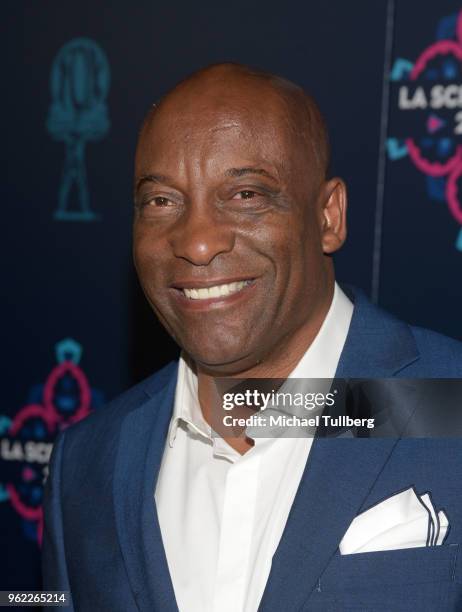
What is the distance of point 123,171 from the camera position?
276 centimetres

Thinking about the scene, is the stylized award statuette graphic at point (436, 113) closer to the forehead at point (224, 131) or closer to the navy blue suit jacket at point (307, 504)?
the navy blue suit jacket at point (307, 504)

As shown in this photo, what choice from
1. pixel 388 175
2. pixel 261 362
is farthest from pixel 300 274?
pixel 388 175

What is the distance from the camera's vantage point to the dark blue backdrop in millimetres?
2387

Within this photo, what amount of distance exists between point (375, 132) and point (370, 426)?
116cm

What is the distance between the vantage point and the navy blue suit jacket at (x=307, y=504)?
1341 millimetres

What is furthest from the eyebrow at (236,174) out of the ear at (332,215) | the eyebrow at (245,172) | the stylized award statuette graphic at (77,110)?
the stylized award statuette graphic at (77,110)

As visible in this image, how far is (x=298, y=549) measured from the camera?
4.46ft

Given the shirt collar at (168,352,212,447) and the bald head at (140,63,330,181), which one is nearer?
the bald head at (140,63,330,181)

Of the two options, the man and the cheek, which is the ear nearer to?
the man

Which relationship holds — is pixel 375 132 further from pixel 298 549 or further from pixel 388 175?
pixel 298 549

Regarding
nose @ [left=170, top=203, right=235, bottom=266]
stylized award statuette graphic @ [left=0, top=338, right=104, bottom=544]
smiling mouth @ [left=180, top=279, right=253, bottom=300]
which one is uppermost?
nose @ [left=170, top=203, right=235, bottom=266]

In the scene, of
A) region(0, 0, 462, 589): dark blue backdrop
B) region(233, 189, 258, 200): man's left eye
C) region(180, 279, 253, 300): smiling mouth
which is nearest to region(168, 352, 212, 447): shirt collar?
region(180, 279, 253, 300): smiling mouth

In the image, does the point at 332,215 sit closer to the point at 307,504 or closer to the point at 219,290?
the point at 219,290

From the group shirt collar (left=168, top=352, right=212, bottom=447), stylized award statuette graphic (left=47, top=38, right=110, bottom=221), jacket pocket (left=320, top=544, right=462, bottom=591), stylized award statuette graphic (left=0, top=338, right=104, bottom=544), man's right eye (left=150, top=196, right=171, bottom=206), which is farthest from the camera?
stylized award statuette graphic (left=0, top=338, right=104, bottom=544)
